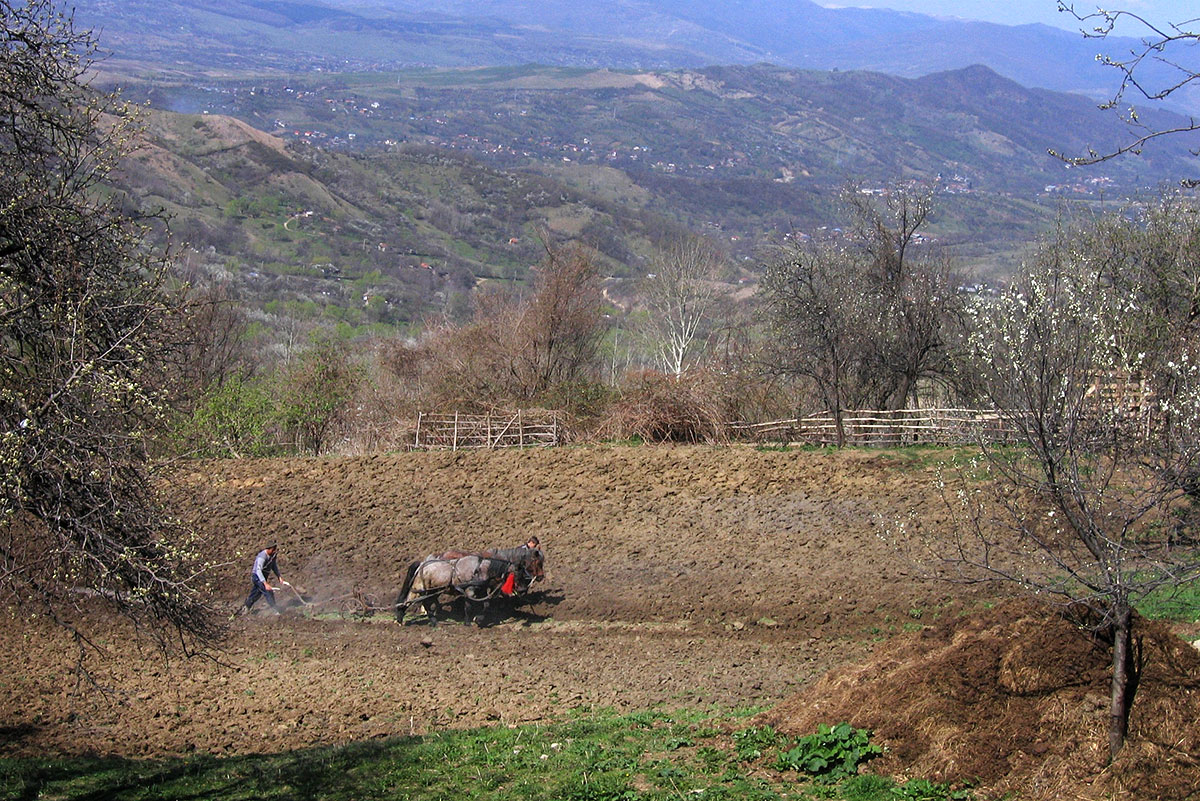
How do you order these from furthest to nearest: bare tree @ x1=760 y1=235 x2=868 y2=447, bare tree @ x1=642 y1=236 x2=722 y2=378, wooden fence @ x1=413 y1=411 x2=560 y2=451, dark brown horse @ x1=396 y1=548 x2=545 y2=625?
bare tree @ x1=642 y1=236 x2=722 y2=378, wooden fence @ x1=413 y1=411 x2=560 y2=451, bare tree @ x1=760 y1=235 x2=868 y2=447, dark brown horse @ x1=396 y1=548 x2=545 y2=625

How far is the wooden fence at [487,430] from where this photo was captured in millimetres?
28188

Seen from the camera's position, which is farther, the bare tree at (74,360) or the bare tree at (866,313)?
the bare tree at (866,313)

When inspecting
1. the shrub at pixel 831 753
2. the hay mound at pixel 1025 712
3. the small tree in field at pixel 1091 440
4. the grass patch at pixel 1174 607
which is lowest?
the grass patch at pixel 1174 607

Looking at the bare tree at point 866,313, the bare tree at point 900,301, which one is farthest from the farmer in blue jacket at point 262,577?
the bare tree at point 900,301

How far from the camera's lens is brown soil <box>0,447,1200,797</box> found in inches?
338

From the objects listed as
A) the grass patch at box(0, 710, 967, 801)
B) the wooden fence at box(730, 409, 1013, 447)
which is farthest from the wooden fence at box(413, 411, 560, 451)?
the grass patch at box(0, 710, 967, 801)

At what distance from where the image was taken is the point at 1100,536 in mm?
7684

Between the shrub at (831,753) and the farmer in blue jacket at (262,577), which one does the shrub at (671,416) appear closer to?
the farmer in blue jacket at (262,577)

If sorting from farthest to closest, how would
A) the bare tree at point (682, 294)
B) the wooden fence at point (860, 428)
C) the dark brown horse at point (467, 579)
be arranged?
the bare tree at point (682, 294) < the wooden fence at point (860, 428) < the dark brown horse at point (467, 579)

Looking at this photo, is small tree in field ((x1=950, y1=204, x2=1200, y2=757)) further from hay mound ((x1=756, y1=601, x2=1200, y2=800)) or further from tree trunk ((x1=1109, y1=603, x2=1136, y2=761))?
hay mound ((x1=756, y1=601, x2=1200, y2=800))

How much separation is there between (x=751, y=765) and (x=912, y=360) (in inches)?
882

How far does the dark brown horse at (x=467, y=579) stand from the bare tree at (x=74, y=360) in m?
7.43

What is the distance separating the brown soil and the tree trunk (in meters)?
0.16

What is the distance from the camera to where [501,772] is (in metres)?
9.24
